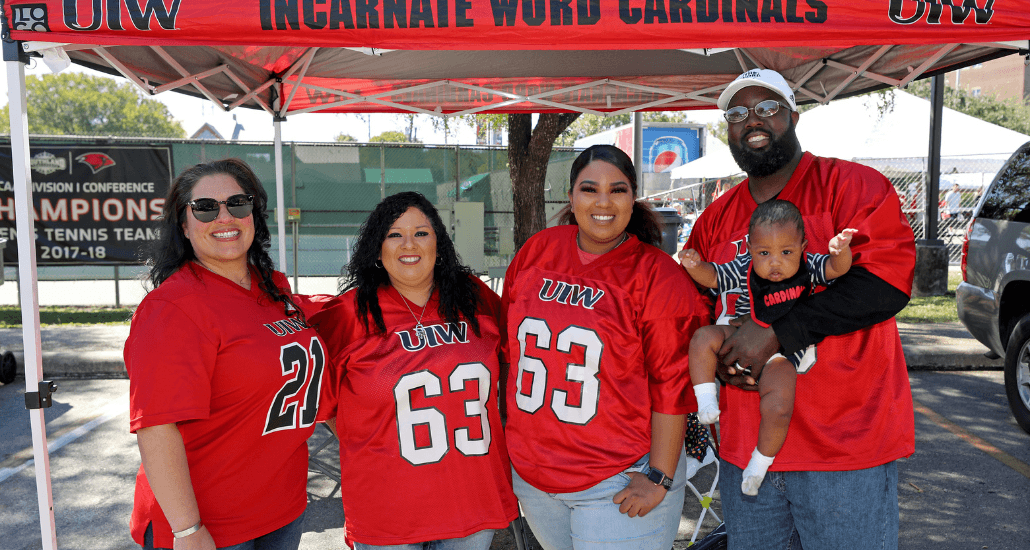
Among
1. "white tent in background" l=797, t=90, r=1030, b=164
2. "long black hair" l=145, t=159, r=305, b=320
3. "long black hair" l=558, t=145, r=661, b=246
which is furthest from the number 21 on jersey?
"white tent in background" l=797, t=90, r=1030, b=164

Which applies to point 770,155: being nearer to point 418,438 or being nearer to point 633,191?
point 633,191

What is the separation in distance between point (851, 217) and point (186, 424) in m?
2.18

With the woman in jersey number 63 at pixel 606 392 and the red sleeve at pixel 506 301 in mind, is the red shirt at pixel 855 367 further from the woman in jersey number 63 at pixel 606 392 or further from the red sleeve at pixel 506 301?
the red sleeve at pixel 506 301

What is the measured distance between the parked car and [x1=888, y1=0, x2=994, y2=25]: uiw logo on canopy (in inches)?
150

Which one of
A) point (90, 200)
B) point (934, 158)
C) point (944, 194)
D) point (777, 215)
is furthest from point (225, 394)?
point (944, 194)

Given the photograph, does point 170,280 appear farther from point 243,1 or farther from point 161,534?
point 243,1

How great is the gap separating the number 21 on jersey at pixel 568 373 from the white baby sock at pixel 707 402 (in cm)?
33

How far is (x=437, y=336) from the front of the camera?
7.82 feet

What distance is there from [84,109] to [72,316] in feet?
228

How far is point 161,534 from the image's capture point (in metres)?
2.05

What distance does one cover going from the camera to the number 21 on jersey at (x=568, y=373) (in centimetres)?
224

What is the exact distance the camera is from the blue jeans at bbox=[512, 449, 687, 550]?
7.36 feet

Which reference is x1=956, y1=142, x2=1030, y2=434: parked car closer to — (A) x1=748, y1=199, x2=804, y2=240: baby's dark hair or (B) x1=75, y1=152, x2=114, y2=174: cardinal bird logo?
(A) x1=748, y1=199, x2=804, y2=240: baby's dark hair

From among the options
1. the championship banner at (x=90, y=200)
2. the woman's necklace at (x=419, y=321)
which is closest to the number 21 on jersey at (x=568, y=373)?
the woman's necklace at (x=419, y=321)
